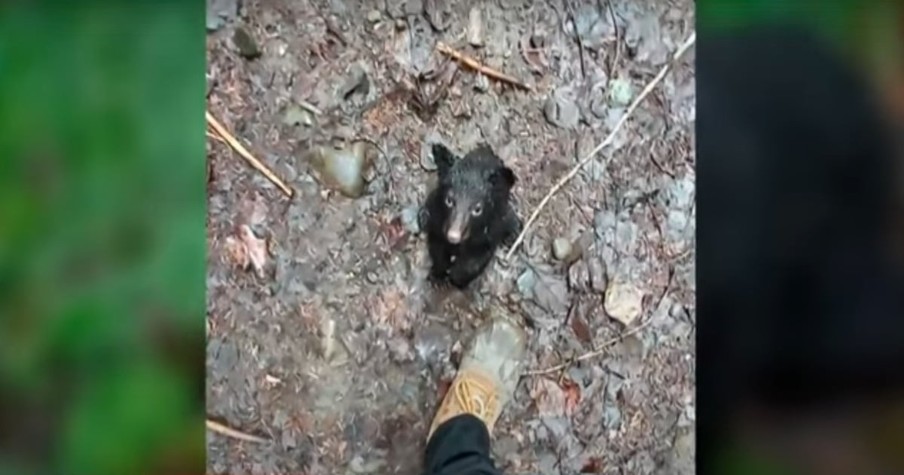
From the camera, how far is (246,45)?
1058 millimetres

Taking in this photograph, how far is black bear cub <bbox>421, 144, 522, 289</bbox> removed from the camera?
105 cm

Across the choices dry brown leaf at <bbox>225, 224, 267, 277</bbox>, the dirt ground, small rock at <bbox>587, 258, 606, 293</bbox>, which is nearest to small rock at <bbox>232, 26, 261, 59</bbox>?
the dirt ground

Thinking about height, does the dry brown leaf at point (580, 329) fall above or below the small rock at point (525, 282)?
below

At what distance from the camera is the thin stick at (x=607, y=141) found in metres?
1.07

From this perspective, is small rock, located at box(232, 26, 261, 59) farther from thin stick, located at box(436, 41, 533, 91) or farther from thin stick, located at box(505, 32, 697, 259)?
thin stick, located at box(505, 32, 697, 259)

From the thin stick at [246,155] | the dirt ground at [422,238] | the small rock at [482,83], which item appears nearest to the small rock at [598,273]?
the dirt ground at [422,238]

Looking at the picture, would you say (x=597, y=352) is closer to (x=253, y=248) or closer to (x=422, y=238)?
(x=422, y=238)

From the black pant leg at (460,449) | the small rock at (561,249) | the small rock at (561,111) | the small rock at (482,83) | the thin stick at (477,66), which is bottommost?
the black pant leg at (460,449)
